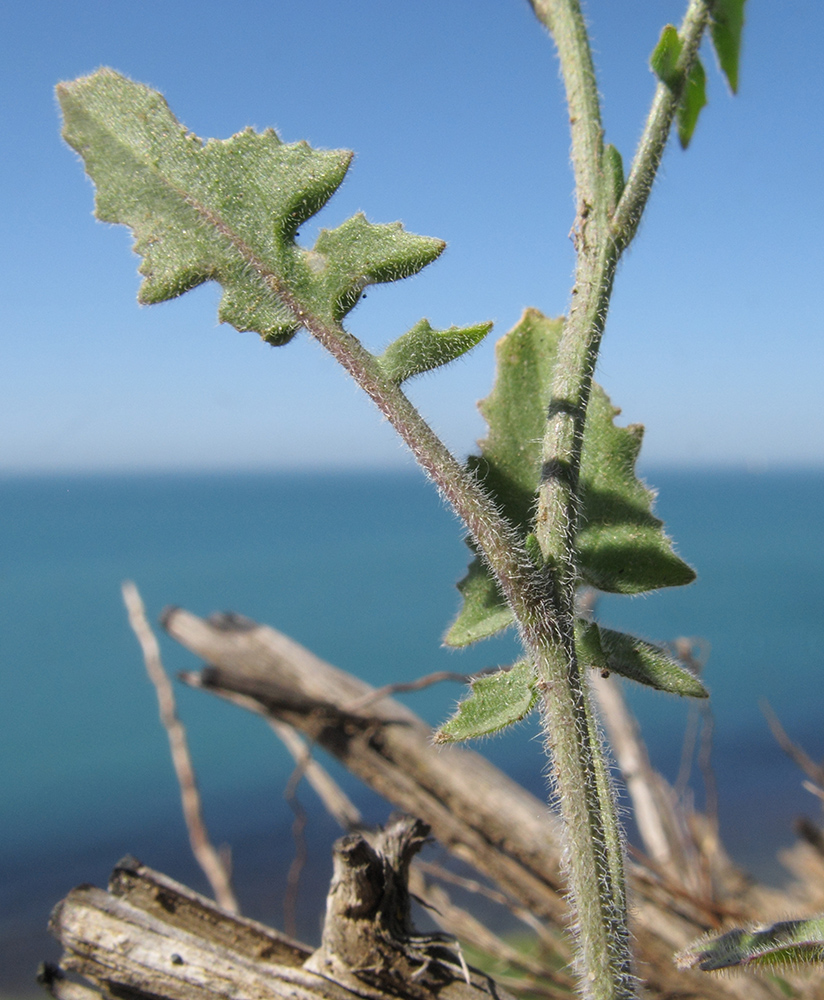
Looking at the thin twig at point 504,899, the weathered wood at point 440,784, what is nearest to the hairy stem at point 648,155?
the weathered wood at point 440,784

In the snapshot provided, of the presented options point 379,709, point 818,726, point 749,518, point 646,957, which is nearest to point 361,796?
point 818,726

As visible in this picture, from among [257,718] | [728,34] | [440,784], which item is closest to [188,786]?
[440,784]

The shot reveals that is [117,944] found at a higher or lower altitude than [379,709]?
lower

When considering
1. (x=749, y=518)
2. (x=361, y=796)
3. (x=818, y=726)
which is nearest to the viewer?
(x=361, y=796)

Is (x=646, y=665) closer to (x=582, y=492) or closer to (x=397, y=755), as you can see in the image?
(x=582, y=492)

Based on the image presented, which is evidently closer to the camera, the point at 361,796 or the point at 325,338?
the point at 325,338

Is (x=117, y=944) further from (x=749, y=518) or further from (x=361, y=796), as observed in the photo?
(x=749, y=518)

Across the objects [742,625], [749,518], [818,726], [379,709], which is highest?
[749,518]

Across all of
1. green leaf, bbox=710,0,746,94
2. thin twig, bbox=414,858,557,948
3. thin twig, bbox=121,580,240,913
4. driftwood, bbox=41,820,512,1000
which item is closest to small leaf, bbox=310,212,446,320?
green leaf, bbox=710,0,746,94
